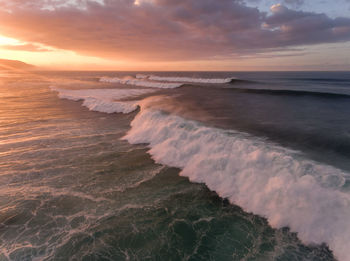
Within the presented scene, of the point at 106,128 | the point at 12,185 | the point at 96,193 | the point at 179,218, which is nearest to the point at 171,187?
the point at 179,218

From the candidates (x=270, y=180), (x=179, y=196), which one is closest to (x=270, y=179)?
(x=270, y=180)

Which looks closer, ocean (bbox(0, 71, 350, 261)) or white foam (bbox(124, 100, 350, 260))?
ocean (bbox(0, 71, 350, 261))

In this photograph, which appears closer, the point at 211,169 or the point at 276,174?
the point at 276,174

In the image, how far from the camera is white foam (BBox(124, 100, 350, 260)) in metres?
5.63

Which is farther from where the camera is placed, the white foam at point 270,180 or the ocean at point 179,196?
the white foam at point 270,180

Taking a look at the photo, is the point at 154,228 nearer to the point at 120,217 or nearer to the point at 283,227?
the point at 120,217

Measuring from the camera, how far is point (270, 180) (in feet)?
24.5

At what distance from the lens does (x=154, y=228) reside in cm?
598

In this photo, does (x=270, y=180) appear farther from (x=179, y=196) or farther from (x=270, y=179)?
(x=179, y=196)

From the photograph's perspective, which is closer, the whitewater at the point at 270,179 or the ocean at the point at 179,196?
the ocean at the point at 179,196

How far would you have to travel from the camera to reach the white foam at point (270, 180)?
5633mm

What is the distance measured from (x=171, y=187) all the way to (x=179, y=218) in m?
1.82

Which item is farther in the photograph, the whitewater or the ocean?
the whitewater

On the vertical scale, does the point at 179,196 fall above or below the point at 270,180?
below
